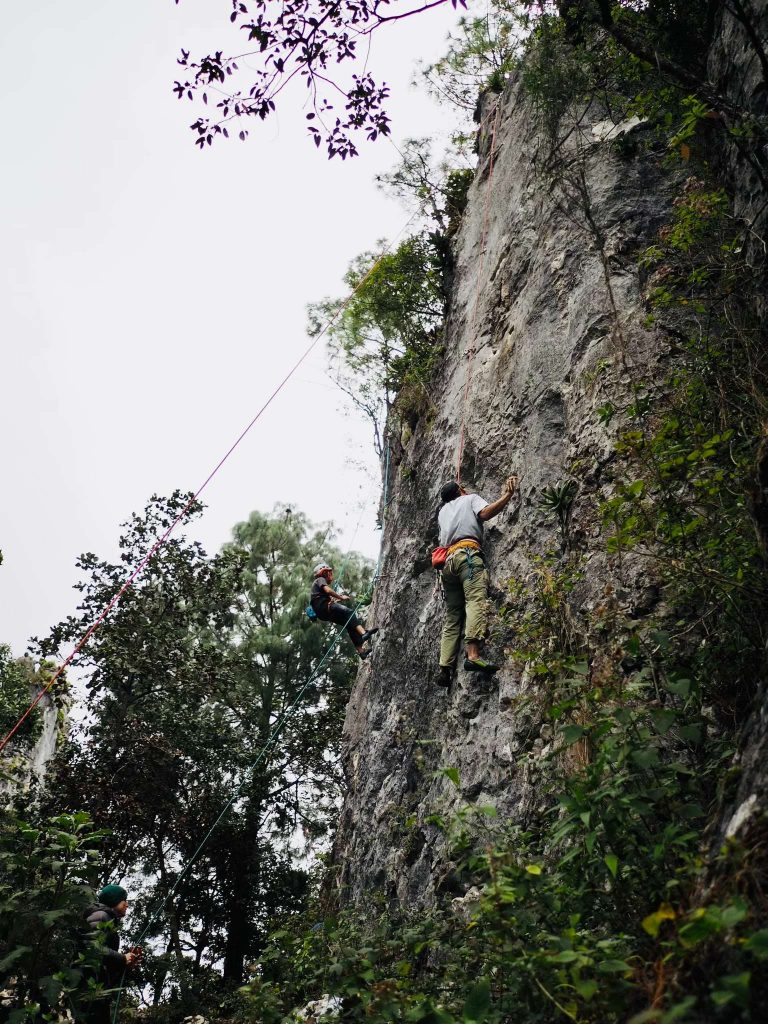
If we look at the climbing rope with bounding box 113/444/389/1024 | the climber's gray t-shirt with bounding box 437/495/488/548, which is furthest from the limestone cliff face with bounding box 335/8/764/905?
the climbing rope with bounding box 113/444/389/1024

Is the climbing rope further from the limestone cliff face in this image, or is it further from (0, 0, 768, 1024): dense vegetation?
the limestone cliff face

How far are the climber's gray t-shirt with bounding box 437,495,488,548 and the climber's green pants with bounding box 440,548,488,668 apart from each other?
0.61 feet

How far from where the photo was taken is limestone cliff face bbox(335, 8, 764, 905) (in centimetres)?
591

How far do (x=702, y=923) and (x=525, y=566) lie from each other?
14.9 feet

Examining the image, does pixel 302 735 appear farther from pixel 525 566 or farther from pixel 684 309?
pixel 684 309

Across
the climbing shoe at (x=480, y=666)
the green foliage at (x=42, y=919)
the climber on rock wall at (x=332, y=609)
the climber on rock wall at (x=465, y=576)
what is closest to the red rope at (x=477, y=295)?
the climber on rock wall at (x=465, y=576)

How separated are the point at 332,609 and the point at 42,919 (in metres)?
7.07

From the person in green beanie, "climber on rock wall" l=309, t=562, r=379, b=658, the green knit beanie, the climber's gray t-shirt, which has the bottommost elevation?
the person in green beanie

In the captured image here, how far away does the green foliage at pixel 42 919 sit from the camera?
11.0ft

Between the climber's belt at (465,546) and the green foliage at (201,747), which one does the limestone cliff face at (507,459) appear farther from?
the green foliage at (201,747)

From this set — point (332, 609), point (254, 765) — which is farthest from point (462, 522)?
point (254, 765)

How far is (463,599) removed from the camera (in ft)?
23.2

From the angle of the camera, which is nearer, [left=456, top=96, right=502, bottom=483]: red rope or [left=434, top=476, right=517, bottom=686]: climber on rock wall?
[left=434, top=476, right=517, bottom=686]: climber on rock wall

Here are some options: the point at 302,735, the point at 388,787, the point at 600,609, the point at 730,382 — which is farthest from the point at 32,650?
the point at 730,382
